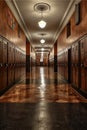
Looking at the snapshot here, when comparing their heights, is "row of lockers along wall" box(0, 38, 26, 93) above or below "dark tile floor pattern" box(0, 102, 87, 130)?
above

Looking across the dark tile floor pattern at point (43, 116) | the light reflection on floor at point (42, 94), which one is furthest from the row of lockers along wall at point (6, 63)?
the dark tile floor pattern at point (43, 116)

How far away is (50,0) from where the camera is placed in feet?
23.8

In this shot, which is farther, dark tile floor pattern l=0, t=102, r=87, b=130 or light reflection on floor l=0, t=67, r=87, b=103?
light reflection on floor l=0, t=67, r=87, b=103

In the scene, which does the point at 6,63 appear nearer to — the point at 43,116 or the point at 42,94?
the point at 42,94

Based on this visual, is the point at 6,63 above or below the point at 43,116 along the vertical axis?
above

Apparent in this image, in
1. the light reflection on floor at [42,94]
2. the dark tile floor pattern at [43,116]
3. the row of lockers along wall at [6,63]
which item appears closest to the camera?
the dark tile floor pattern at [43,116]

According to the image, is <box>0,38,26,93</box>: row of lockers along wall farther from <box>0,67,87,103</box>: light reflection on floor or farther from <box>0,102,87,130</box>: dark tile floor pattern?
<box>0,102,87,130</box>: dark tile floor pattern

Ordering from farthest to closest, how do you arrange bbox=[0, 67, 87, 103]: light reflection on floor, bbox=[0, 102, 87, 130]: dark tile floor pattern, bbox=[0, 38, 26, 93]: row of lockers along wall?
bbox=[0, 38, 26, 93]: row of lockers along wall, bbox=[0, 67, 87, 103]: light reflection on floor, bbox=[0, 102, 87, 130]: dark tile floor pattern

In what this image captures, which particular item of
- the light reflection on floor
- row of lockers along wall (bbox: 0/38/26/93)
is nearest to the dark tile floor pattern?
Answer: the light reflection on floor

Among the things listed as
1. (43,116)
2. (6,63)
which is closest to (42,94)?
(6,63)

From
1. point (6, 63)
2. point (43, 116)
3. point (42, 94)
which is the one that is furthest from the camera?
point (6, 63)

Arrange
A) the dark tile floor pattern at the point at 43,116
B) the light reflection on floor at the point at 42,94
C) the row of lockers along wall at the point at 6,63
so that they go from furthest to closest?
the row of lockers along wall at the point at 6,63, the light reflection on floor at the point at 42,94, the dark tile floor pattern at the point at 43,116

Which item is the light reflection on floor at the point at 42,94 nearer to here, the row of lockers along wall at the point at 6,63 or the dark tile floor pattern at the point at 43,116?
the row of lockers along wall at the point at 6,63

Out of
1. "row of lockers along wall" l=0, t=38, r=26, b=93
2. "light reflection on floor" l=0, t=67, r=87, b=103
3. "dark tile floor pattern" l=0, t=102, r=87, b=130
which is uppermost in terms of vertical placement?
"row of lockers along wall" l=0, t=38, r=26, b=93
